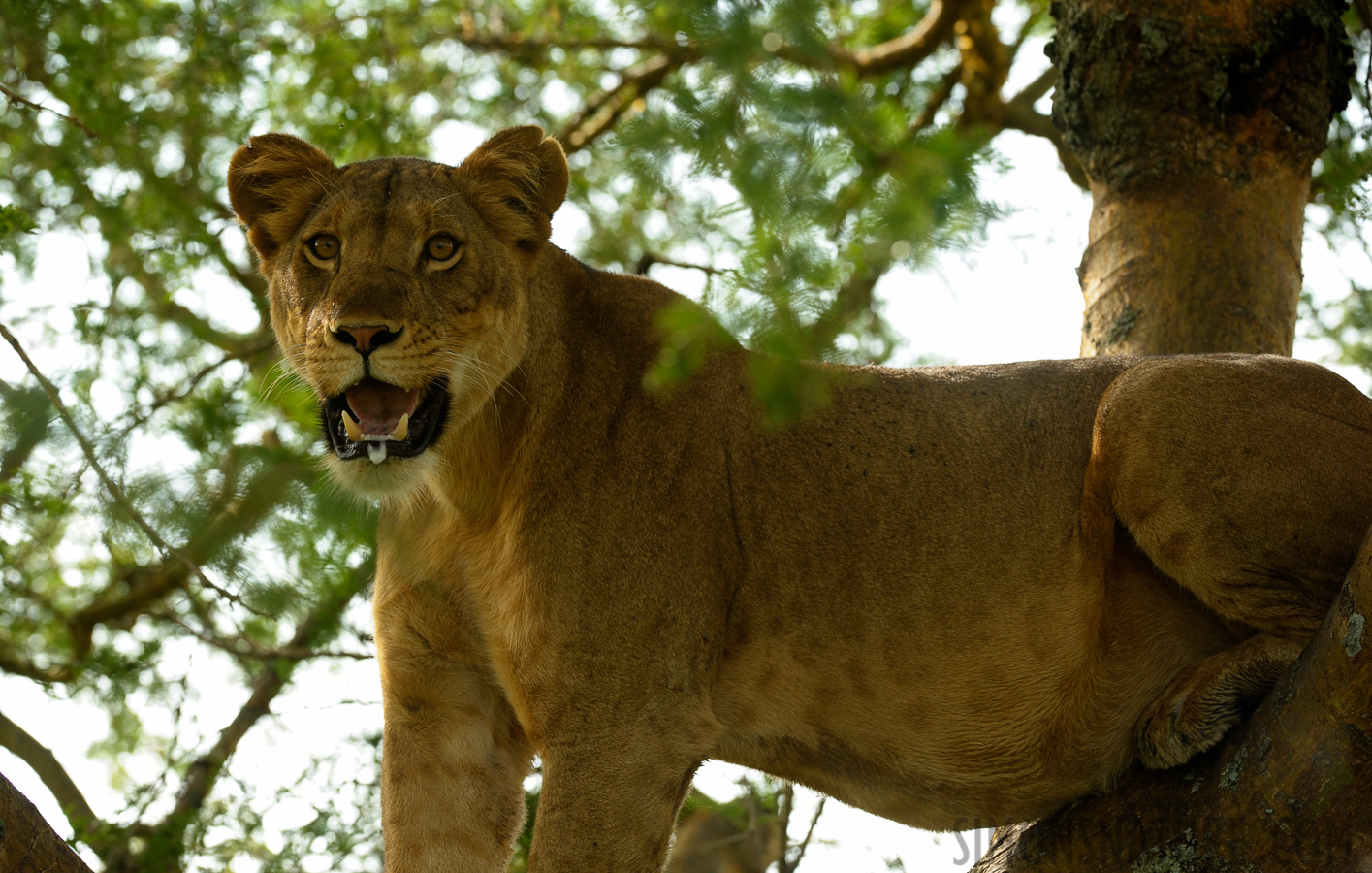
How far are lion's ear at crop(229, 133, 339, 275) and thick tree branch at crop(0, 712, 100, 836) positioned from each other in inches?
155

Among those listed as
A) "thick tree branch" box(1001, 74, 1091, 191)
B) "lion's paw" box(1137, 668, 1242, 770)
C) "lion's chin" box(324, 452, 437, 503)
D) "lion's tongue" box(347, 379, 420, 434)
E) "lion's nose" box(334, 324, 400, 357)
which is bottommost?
"lion's paw" box(1137, 668, 1242, 770)

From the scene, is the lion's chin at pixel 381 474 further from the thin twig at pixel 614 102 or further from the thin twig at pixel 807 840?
the thin twig at pixel 614 102

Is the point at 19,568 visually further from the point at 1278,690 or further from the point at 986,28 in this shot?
the point at 986,28

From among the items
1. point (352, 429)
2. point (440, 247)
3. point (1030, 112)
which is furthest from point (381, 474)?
point (1030, 112)

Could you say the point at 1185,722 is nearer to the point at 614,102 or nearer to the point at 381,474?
the point at 381,474

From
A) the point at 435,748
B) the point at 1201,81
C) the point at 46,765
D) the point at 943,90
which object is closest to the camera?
the point at 435,748

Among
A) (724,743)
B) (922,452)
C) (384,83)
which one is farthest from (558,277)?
(384,83)

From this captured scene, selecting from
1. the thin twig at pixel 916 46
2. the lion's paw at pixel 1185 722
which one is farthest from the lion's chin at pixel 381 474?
the thin twig at pixel 916 46

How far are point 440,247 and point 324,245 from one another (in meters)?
0.45

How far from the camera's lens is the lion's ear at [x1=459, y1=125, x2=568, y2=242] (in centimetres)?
504

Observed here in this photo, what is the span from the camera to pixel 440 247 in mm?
4785

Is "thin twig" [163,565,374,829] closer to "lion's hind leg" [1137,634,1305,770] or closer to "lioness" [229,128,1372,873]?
"lioness" [229,128,1372,873]

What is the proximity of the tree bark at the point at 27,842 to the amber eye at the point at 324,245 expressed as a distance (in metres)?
2.12

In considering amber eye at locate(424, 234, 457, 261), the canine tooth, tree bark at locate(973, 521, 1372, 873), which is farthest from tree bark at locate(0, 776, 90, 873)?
tree bark at locate(973, 521, 1372, 873)
